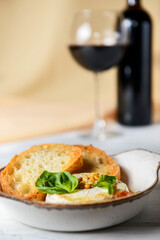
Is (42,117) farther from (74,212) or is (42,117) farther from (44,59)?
(74,212)

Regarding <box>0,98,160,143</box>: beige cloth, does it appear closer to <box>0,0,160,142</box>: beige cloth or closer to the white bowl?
<box>0,0,160,142</box>: beige cloth

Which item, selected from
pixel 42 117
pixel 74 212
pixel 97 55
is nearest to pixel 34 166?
pixel 74 212

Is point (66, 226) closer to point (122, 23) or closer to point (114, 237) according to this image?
point (114, 237)

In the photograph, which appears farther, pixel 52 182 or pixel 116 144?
pixel 116 144

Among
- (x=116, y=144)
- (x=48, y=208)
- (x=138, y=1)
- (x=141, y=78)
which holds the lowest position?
(x=116, y=144)

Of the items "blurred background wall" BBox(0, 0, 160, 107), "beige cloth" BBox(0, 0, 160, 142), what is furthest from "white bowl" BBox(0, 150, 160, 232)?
"blurred background wall" BBox(0, 0, 160, 107)

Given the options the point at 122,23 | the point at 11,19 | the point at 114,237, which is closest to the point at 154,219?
Answer: the point at 114,237
